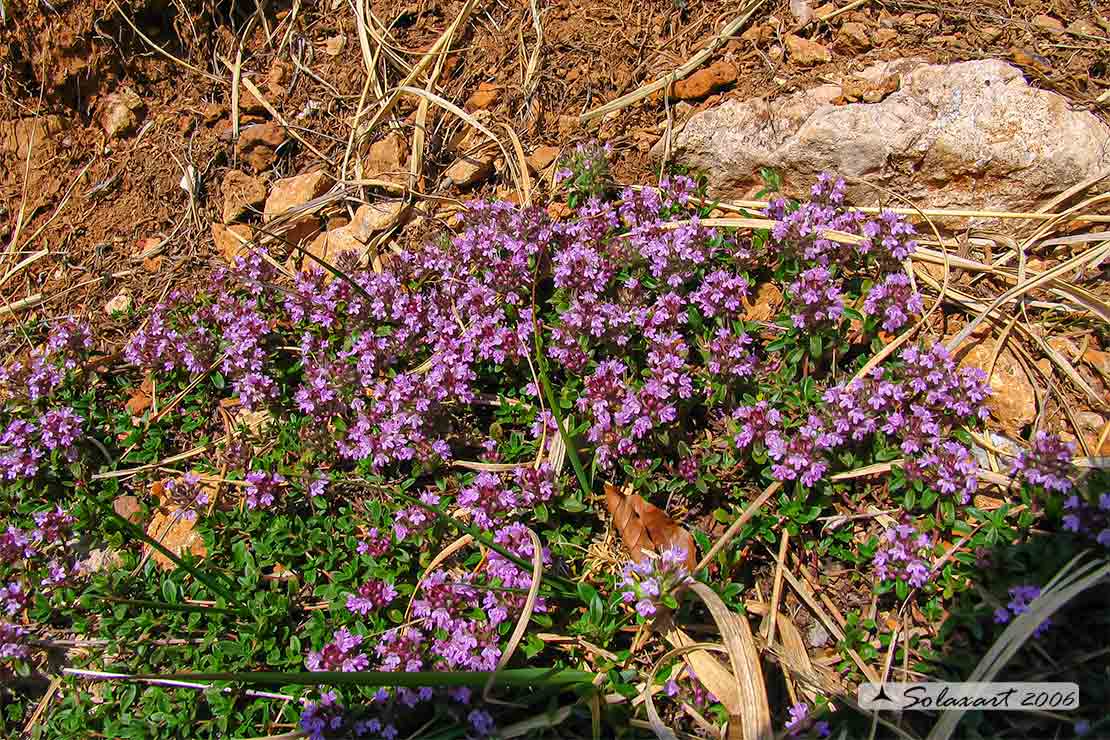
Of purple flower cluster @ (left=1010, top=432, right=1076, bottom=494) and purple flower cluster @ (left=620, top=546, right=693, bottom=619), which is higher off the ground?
purple flower cluster @ (left=1010, top=432, right=1076, bottom=494)

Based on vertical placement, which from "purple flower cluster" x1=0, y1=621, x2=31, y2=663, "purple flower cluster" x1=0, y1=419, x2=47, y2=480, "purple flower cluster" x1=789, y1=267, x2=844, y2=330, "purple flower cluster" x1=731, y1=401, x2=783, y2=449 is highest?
"purple flower cluster" x1=789, y1=267, x2=844, y2=330

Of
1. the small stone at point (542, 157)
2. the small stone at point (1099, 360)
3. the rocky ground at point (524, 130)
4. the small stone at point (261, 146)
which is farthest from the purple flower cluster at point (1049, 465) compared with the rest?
the small stone at point (261, 146)

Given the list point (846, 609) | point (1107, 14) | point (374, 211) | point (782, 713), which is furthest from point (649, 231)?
point (1107, 14)

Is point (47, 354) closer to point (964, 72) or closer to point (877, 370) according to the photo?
point (877, 370)

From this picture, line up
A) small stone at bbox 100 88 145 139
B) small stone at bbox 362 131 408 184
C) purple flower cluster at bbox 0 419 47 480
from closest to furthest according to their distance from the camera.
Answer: purple flower cluster at bbox 0 419 47 480
small stone at bbox 362 131 408 184
small stone at bbox 100 88 145 139

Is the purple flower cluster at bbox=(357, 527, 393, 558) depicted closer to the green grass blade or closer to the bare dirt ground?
the green grass blade

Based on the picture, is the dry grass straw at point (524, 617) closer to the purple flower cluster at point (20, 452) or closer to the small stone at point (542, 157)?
the small stone at point (542, 157)

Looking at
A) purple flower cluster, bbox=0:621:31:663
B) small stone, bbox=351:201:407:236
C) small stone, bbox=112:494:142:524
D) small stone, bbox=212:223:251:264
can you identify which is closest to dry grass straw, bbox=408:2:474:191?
small stone, bbox=351:201:407:236
